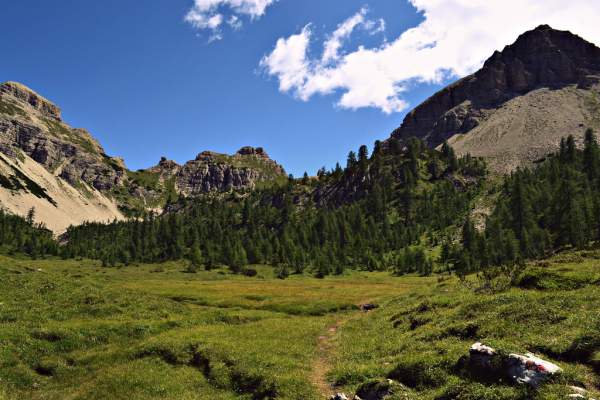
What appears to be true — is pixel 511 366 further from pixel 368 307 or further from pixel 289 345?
pixel 368 307

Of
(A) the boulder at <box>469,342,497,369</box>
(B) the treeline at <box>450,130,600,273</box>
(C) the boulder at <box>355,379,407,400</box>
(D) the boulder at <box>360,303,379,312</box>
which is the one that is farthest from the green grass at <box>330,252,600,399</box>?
(B) the treeline at <box>450,130,600,273</box>

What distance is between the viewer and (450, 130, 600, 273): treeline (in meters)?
103

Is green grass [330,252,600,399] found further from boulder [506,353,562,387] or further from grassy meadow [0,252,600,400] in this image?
boulder [506,353,562,387]

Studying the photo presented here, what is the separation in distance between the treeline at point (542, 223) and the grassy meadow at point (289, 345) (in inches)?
2291

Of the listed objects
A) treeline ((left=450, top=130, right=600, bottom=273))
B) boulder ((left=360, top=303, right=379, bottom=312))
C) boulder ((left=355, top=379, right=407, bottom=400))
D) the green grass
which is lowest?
boulder ((left=360, top=303, right=379, bottom=312))

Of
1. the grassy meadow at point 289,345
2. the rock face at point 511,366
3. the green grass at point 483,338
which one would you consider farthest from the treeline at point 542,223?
the rock face at point 511,366

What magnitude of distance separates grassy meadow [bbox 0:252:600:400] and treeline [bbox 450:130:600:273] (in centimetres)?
5818

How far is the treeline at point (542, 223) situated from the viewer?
103 meters

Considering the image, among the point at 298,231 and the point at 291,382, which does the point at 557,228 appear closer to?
the point at 298,231

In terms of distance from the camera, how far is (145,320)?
38375 mm

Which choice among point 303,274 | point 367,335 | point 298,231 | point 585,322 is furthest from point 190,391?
point 298,231

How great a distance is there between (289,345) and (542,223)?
5386 inches

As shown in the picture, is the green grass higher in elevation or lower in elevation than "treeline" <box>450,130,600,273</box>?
lower

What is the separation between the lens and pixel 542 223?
136875mm
